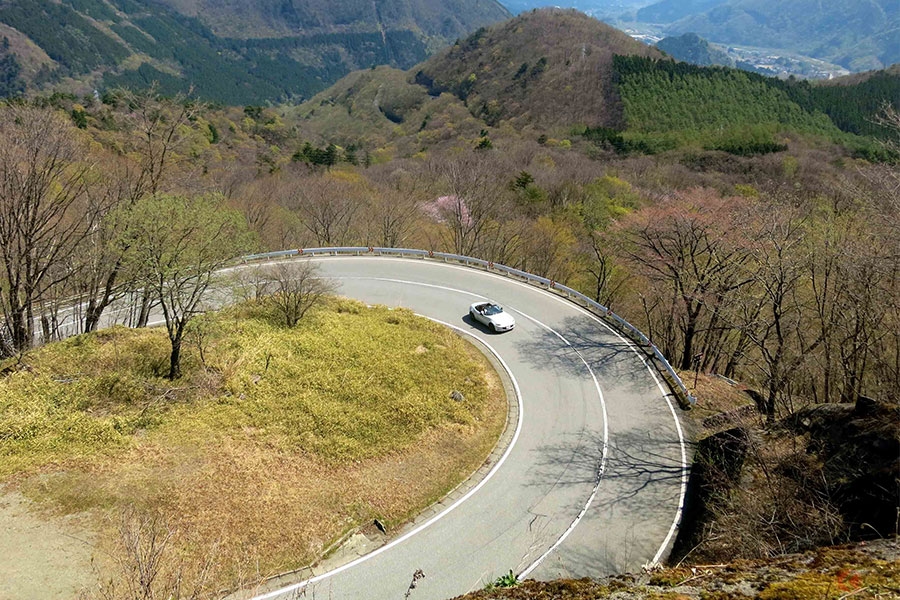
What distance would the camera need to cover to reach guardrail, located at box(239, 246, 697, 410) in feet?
72.2

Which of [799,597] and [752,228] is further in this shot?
[752,228]

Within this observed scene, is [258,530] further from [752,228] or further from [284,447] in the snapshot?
[752,228]

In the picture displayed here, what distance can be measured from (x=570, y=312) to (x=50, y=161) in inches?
969

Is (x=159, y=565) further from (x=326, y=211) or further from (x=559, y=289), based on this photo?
(x=326, y=211)

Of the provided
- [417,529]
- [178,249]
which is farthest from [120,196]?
[417,529]

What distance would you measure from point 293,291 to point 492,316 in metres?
9.97

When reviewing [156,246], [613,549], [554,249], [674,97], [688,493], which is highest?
[674,97]

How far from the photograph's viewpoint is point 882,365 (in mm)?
19156

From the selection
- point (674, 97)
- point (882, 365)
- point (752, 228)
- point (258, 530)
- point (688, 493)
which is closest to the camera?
point (258, 530)

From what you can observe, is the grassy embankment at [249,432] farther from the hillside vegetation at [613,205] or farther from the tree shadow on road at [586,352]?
the hillside vegetation at [613,205]

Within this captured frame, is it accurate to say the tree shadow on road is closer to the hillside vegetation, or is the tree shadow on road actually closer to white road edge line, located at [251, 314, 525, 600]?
white road edge line, located at [251, 314, 525, 600]

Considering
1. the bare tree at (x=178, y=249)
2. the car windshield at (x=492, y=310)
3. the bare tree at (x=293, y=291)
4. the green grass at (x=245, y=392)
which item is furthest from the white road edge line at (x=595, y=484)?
the bare tree at (x=178, y=249)

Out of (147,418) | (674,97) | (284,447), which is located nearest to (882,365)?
(284,447)

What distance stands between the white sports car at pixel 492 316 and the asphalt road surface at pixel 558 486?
0.47 meters
